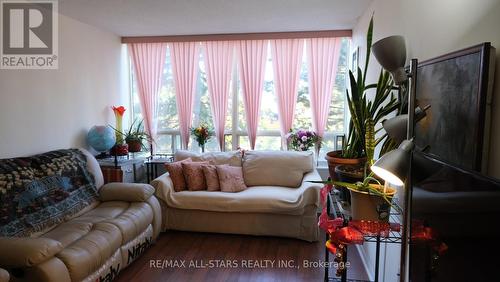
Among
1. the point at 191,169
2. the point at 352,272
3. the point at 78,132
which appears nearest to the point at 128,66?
the point at 78,132

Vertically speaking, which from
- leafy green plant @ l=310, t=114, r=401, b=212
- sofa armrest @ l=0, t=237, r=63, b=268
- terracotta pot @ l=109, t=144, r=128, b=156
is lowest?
sofa armrest @ l=0, t=237, r=63, b=268

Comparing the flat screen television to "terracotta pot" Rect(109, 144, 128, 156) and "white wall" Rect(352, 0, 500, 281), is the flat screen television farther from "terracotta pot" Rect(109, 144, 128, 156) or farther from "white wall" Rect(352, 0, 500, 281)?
"terracotta pot" Rect(109, 144, 128, 156)

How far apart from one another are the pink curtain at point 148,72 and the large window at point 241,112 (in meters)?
0.11

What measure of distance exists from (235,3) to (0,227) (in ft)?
8.87

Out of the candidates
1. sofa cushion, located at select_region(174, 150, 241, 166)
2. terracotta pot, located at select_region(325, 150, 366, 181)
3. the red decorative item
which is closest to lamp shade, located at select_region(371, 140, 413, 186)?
the red decorative item

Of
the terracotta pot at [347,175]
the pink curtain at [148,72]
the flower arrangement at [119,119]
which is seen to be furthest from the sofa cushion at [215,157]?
the terracotta pot at [347,175]

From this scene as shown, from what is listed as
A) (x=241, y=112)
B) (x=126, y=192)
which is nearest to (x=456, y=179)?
(x=126, y=192)

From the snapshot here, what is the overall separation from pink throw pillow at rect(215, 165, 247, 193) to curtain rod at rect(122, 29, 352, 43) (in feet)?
6.15

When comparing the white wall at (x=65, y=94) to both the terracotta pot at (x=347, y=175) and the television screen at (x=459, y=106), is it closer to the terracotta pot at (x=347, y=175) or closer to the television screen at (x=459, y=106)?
the terracotta pot at (x=347, y=175)

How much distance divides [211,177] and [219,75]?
168cm

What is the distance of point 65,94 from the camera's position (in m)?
3.52

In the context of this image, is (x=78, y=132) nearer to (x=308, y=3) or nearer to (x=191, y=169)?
(x=191, y=169)

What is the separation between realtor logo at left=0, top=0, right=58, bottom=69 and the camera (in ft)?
9.52

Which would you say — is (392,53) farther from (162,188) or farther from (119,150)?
(119,150)
